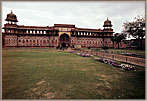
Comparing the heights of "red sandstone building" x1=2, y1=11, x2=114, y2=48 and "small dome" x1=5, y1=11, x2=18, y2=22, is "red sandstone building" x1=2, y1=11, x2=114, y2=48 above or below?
below

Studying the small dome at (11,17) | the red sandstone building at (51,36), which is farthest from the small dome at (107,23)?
the small dome at (11,17)

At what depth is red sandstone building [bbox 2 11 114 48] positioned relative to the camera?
34416mm

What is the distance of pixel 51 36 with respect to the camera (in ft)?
125

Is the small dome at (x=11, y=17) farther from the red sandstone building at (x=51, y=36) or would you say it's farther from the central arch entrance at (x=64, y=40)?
the central arch entrance at (x=64, y=40)

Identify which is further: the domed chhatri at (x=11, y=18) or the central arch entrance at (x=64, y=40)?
the central arch entrance at (x=64, y=40)

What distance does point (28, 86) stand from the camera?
3.74 meters

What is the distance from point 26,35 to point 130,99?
41339mm

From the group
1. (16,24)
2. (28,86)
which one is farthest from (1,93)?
(16,24)

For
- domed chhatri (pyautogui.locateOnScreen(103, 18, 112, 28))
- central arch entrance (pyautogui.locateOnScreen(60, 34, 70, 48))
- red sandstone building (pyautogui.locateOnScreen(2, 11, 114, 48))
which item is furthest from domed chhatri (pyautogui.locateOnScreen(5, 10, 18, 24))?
domed chhatri (pyautogui.locateOnScreen(103, 18, 112, 28))

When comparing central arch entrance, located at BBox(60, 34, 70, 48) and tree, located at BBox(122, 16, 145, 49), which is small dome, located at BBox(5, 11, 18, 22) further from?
tree, located at BBox(122, 16, 145, 49)

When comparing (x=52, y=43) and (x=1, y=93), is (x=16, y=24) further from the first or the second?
(x=1, y=93)

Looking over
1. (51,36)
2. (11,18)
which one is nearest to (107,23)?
(51,36)

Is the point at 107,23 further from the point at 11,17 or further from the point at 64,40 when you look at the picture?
the point at 11,17

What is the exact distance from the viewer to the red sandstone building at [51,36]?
3442 cm
